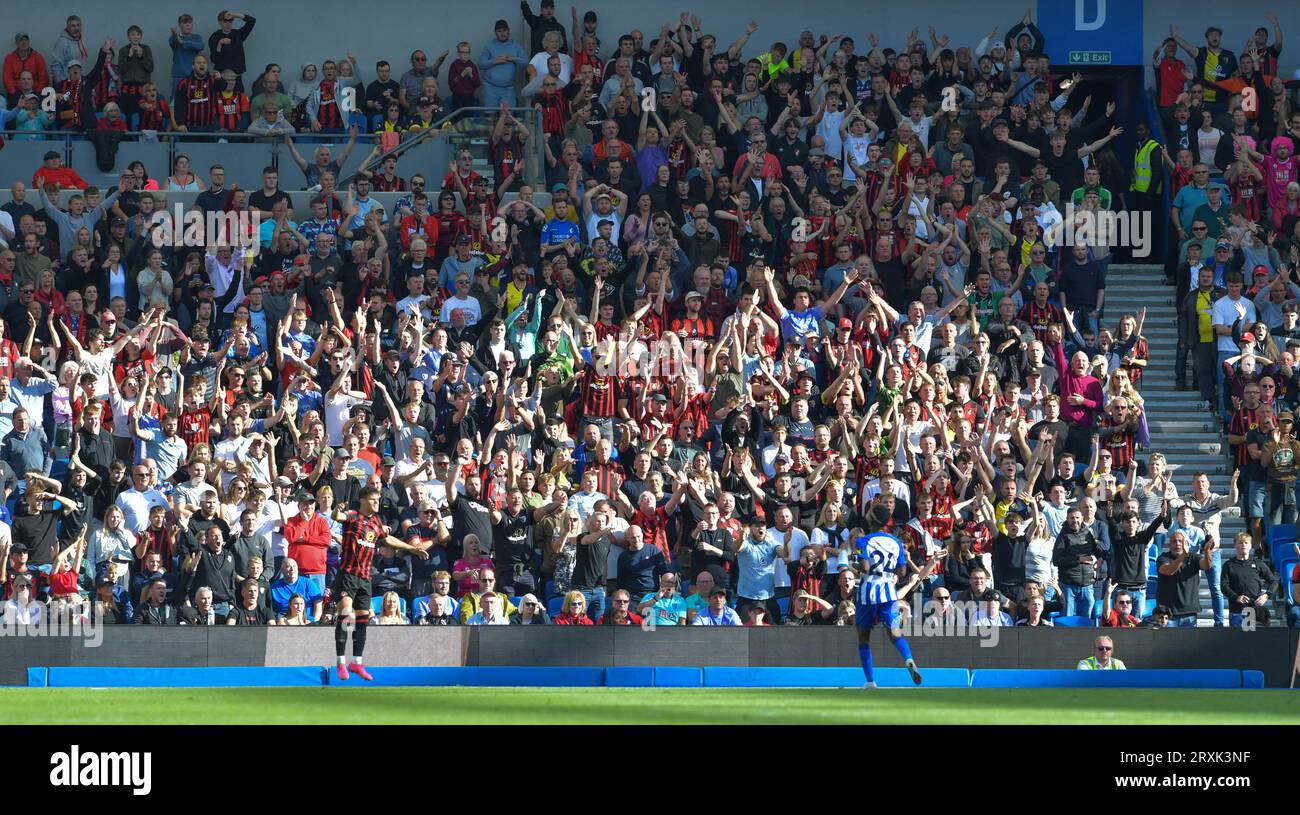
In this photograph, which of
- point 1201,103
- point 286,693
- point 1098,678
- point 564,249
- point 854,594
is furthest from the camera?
point 1201,103

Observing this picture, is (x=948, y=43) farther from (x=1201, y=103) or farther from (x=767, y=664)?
(x=767, y=664)

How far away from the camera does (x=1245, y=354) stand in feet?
84.3

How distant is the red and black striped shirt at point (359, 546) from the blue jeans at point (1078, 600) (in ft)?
26.3

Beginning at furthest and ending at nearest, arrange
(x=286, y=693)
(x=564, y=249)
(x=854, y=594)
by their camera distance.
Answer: (x=564, y=249)
(x=854, y=594)
(x=286, y=693)

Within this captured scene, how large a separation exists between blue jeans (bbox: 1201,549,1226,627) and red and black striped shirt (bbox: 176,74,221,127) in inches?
654

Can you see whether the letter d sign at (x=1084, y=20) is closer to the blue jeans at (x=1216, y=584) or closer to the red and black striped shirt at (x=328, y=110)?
the red and black striped shirt at (x=328, y=110)

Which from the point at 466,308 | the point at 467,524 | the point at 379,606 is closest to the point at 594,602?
the point at 467,524

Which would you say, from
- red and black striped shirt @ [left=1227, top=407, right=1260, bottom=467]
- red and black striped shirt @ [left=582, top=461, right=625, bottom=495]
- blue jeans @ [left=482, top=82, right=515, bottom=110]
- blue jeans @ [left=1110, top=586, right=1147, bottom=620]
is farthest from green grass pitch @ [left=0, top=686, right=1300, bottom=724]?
blue jeans @ [left=482, top=82, right=515, bottom=110]

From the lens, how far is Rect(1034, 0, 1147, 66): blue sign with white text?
107ft

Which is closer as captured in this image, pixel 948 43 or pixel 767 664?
pixel 767 664

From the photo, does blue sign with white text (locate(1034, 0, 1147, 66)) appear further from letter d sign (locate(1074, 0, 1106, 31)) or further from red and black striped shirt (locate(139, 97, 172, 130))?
red and black striped shirt (locate(139, 97, 172, 130))

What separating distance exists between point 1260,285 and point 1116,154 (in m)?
5.99

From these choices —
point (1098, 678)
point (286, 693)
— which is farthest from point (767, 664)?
point (286, 693)

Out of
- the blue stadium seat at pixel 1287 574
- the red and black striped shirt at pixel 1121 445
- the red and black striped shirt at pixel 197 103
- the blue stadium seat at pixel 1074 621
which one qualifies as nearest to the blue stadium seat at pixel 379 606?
the blue stadium seat at pixel 1074 621
